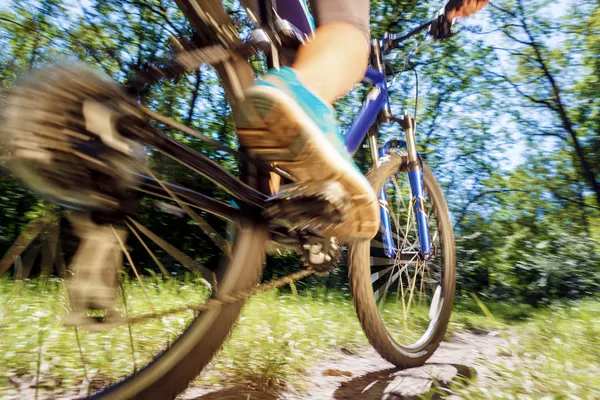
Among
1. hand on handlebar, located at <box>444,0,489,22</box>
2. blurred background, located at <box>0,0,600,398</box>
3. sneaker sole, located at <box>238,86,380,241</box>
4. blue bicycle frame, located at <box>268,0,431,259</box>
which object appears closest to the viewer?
sneaker sole, located at <box>238,86,380,241</box>

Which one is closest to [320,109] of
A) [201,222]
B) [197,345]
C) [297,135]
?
[297,135]

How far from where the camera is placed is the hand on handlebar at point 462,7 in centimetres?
153

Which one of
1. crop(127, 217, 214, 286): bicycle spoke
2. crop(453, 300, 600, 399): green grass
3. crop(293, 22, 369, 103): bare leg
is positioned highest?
crop(293, 22, 369, 103): bare leg

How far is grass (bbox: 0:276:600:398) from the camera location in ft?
5.17

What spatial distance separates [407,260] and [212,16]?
64.7 inches

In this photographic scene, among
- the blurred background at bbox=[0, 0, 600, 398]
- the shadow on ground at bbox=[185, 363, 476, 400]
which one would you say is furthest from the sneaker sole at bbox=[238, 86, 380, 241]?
the blurred background at bbox=[0, 0, 600, 398]

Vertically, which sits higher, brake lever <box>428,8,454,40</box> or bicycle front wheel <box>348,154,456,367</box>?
brake lever <box>428,8,454,40</box>

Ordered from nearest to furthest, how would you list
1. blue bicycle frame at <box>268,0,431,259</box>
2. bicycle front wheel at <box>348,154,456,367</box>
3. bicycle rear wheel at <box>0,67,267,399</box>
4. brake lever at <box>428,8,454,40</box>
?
bicycle rear wheel at <box>0,67,267,399</box>
brake lever at <box>428,8,454,40</box>
blue bicycle frame at <box>268,0,431,259</box>
bicycle front wheel at <box>348,154,456,367</box>

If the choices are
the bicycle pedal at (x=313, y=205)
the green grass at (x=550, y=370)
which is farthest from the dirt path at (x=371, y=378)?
the bicycle pedal at (x=313, y=205)

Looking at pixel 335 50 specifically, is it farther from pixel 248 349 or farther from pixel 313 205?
pixel 248 349

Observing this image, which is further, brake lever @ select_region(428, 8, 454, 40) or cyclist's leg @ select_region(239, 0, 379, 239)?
brake lever @ select_region(428, 8, 454, 40)

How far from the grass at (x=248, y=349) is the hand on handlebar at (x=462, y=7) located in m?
1.04

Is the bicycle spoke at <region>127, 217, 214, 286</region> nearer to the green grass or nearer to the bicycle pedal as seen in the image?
the bicycle pedal

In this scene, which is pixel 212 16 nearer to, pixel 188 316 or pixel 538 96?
pixel 188 316
